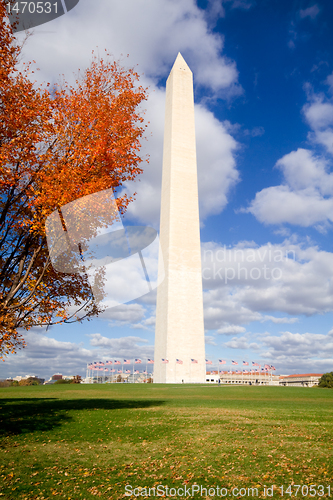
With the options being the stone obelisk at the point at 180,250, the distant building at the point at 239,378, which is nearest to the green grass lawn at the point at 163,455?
the stone obelisk at the point at 180,250

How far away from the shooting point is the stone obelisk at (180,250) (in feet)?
146

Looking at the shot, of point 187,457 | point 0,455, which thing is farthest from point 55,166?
point 187,457

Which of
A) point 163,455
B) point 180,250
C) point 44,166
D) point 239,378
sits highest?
point 180,250

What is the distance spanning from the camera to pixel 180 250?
4662 cm

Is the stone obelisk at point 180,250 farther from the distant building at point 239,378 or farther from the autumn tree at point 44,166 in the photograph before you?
the autumn tree at point 44,166

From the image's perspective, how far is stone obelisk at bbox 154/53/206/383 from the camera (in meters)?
44.5

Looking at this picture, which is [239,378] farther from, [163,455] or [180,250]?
[163,455]

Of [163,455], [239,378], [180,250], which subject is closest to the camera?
[163,455]

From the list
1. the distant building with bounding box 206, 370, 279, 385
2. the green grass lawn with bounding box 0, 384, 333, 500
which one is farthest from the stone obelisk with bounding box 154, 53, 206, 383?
the green grass lawn with bounding box 0, 384, 333, 500

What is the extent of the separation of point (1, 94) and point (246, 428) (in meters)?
12.5

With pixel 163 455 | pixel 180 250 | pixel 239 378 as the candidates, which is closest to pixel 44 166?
pixel 163 455

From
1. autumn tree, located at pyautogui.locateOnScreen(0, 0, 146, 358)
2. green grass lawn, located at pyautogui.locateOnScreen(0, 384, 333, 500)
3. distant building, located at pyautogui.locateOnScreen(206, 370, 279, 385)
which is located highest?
autumn tree, located at pyautogui.locateOnScreen(0, 0, 146, 358)

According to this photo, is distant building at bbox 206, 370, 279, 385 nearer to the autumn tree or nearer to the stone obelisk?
the stone obelisk

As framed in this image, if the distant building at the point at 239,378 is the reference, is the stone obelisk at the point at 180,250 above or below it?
above
